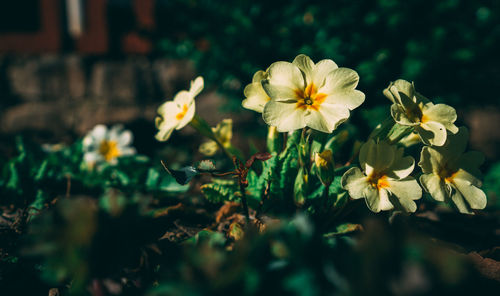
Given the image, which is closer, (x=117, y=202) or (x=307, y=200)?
(x=117, y=202)

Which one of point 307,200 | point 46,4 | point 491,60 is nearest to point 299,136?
point 307,200

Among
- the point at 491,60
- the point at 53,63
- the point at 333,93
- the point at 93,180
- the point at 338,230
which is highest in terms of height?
the point at 333,93

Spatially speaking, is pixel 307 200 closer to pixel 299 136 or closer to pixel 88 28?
pixel 299 136

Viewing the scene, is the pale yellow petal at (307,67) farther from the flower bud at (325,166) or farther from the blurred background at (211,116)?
the blurred background at (211,116)

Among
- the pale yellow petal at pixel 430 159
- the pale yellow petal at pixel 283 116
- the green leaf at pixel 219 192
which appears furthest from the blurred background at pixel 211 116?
the pale yellow petal at pixel 283 116

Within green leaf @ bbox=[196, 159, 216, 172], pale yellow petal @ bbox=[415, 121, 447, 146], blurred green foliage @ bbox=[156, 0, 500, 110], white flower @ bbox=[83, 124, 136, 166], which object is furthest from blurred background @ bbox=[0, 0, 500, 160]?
green leaf @ bbox=[196, 159, 216, 172]

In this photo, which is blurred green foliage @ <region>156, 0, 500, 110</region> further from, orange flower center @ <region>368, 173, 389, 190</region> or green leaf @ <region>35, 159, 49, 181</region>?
green leaf @ <region>35, 159, 49, 181</region>
